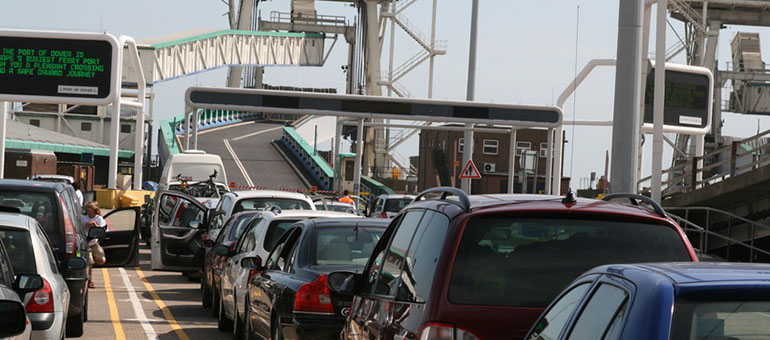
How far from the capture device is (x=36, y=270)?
1009 cm

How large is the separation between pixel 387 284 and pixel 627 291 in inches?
117

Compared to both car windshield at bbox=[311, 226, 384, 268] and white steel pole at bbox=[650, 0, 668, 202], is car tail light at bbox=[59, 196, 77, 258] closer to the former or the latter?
car windshield at bbox=[311, 226, 384, 268]

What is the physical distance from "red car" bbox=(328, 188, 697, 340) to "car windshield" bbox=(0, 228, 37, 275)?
4.26m

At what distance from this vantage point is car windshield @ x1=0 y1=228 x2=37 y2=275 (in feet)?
33.2

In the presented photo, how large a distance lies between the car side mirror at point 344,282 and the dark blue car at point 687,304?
362 cm

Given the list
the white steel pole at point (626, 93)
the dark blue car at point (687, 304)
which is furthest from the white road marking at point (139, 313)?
the dark blue car at point (687, 304)

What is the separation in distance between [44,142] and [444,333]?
73629 mm

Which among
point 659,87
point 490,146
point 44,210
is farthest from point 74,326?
point 490,146

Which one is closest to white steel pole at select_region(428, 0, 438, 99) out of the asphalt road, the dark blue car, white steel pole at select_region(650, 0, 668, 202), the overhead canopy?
the asphalt road

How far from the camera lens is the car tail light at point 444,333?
594 centimetres

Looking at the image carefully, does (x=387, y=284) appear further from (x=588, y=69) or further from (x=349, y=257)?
(x=588, y=69)

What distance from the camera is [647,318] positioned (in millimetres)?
4027

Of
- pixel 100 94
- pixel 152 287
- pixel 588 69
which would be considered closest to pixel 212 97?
pixel 100 94

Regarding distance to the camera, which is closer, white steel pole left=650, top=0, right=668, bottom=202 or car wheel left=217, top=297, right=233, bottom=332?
car wheel left=217, top=297, right=233, bottom=332
